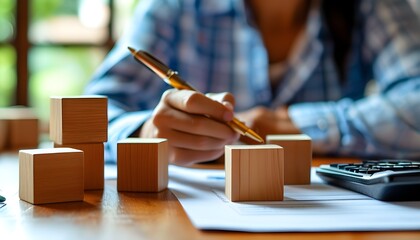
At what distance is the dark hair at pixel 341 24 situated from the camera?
1776mm

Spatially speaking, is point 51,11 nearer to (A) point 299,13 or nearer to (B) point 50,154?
(A) point 299,13

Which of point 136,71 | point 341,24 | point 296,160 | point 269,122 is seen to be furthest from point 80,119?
point 341,24

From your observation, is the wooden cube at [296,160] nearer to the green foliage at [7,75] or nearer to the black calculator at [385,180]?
the black calculator at [385,180]

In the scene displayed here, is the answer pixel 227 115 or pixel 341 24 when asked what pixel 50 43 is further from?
pixel 227 115

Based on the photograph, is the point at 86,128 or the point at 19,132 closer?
the point at 86,128

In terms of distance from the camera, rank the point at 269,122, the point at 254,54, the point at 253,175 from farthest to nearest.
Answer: the point at 254,54
the point at 269,122
the point at 253,175

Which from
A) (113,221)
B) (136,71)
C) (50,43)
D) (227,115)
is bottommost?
(113,221)

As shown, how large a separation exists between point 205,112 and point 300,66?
0.92 m

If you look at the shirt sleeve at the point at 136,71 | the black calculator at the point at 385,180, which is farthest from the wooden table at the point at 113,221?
the shirt sleeve at the point at 136,71

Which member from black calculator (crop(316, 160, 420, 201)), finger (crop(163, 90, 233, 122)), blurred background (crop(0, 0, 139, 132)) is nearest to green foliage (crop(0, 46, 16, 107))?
blurred background (crop(0, 0, 139, 132))

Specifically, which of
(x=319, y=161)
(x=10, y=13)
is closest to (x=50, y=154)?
(x=319, y=161)

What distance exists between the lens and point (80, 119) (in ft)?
2.49

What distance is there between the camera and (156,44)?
161cm

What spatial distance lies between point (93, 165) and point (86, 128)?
0.05 m
